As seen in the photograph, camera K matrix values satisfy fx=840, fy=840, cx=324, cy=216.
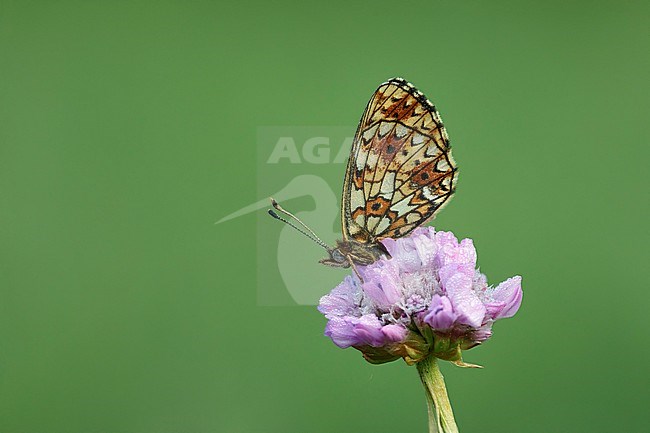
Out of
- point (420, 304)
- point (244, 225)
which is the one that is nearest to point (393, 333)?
point (420, 304)

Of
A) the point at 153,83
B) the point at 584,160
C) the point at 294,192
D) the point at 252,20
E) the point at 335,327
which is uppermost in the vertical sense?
the point at 252,20

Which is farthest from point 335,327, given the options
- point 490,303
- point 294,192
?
point 294,192

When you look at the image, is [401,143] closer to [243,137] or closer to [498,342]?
[498,342]

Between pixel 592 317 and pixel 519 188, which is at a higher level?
pixel 519 188

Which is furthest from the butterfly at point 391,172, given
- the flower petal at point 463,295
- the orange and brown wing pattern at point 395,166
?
the flower petal at point 463,295

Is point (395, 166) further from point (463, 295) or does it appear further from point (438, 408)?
point (438, 408)

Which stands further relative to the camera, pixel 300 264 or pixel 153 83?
pixel 153 83
